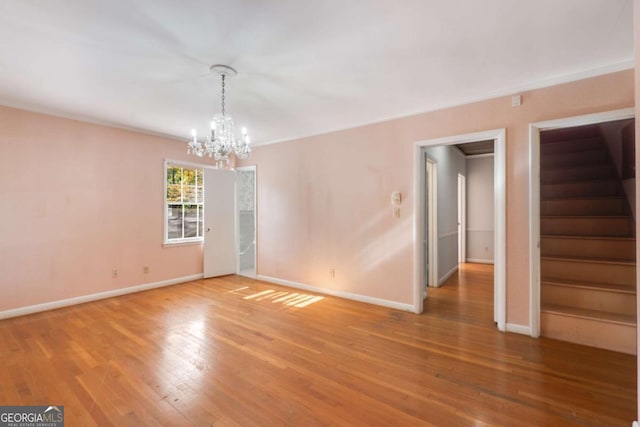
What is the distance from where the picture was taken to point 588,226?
3.80 meters

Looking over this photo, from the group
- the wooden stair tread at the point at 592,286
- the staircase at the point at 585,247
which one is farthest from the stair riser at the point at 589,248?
the wooden stair tread at the point at 592,286

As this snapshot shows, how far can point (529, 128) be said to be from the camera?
3012mm

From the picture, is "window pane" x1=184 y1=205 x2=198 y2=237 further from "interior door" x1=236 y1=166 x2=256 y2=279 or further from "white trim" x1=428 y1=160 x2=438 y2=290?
"white trim" x1=428 y1=160 x2=438 y2=290

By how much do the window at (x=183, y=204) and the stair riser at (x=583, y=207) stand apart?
5.61 m

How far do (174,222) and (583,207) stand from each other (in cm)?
640

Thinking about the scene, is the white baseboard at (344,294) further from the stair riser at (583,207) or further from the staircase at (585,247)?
the stair riser at (583,207)

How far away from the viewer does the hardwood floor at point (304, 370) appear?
1907 millimetres

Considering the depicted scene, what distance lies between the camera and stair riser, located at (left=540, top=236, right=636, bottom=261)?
339cm

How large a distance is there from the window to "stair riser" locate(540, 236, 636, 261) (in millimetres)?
5555

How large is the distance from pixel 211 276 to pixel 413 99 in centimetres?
464

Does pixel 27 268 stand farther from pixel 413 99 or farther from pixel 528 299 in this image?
pixel 528 299

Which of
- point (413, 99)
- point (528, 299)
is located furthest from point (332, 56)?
point (528, 299)

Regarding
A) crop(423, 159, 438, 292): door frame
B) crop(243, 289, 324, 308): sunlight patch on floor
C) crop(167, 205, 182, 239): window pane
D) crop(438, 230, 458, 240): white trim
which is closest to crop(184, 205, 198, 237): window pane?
crop(167, 205, 182, 239): window pane

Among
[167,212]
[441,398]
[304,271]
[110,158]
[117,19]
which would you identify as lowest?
[441,398]
